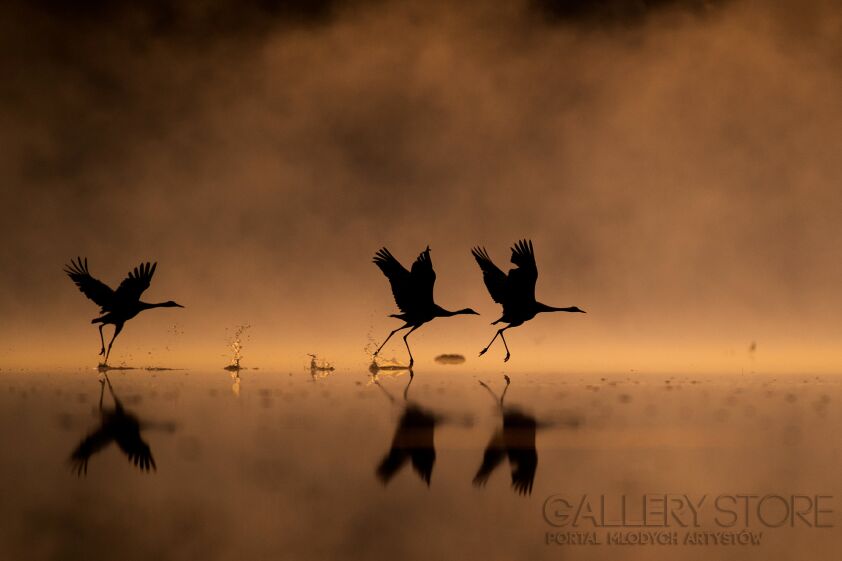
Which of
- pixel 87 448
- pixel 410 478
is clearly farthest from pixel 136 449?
pixel 410 478

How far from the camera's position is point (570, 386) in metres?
23.8

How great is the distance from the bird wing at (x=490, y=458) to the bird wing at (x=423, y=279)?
35.0 feet

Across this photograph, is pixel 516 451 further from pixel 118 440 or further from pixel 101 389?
pixel 101 389

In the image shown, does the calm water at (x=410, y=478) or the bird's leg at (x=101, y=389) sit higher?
the bird's leg at (x=101, y=389)

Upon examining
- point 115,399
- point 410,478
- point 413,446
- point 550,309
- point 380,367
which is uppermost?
point 550,309

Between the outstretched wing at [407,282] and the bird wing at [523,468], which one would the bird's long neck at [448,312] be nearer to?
the outstretched wing at [407,282]

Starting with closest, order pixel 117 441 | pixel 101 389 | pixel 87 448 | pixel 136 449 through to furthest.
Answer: pixel 136 449
pixel 87 448
pixel 117 441
pixel 101 389

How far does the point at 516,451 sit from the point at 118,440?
5138 mm

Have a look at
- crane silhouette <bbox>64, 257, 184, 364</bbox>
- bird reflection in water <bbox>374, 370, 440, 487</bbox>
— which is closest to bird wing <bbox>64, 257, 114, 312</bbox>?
crane silhouette <bbox>64, 257, 184, 364</bbox>

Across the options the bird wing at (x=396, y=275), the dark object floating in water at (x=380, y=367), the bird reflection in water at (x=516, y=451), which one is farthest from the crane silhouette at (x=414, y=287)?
the bird reflection in water at (x=516, y=451)

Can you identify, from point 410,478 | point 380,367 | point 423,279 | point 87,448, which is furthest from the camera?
point 380,367

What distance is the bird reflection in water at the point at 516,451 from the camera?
30.5 feet

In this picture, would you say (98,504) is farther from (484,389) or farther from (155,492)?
(484,389)

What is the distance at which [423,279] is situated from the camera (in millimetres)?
23672
